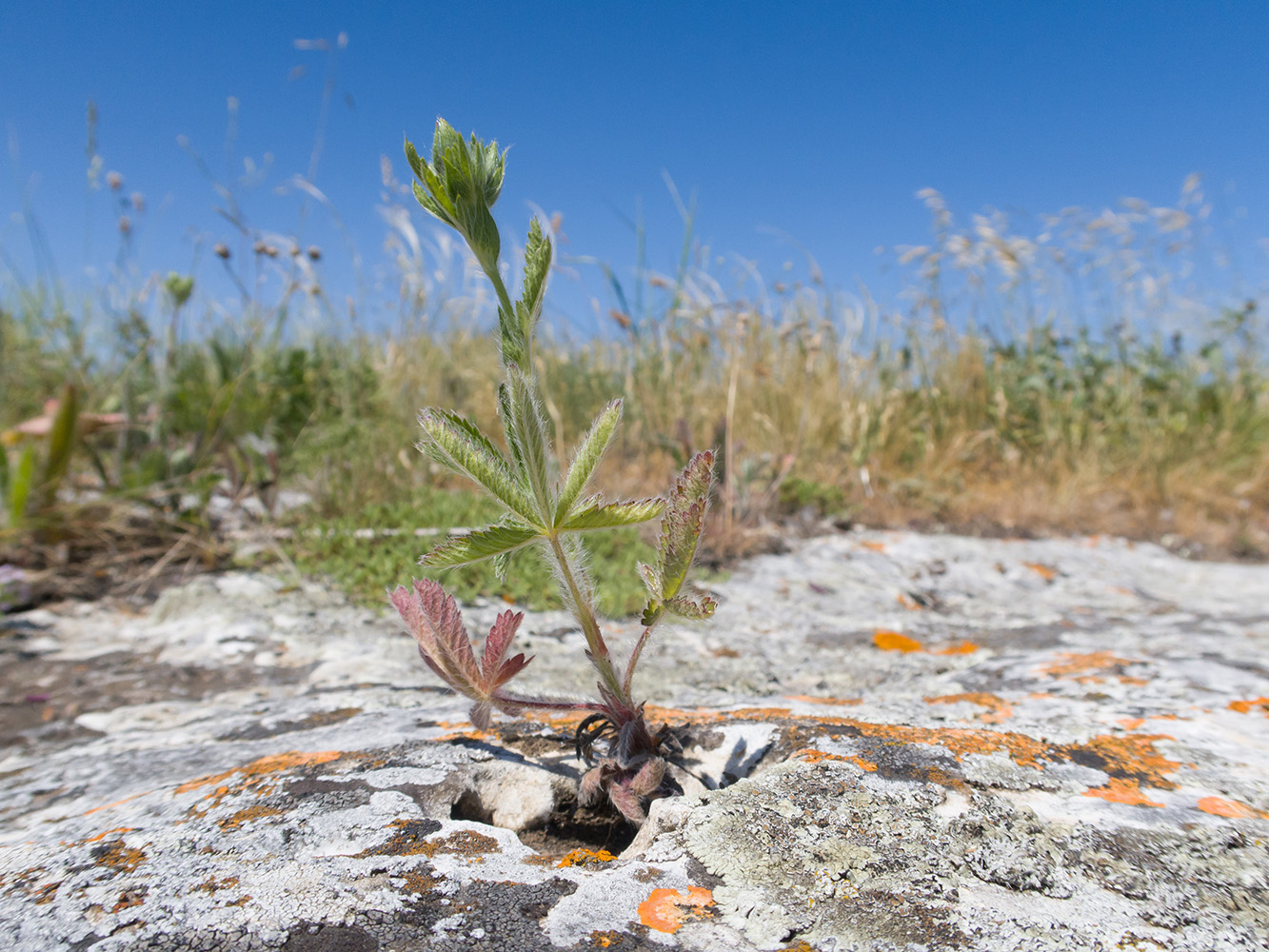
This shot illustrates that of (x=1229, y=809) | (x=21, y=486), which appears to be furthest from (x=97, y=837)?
(x=21, y=486)

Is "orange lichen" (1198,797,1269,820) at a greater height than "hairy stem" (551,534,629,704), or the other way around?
"hairy stem" (551,534,629,704)

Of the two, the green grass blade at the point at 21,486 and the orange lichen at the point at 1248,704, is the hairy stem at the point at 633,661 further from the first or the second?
the green grass blade at the point at 21,486

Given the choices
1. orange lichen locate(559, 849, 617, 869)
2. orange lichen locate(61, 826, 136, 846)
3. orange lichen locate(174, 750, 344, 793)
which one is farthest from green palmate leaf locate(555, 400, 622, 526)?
orange lichen locate(61, 826, 136, 846)

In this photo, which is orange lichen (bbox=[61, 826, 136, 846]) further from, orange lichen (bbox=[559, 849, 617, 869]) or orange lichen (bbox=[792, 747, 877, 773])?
orange lichen (bbox=[792, 747, 877, 773])

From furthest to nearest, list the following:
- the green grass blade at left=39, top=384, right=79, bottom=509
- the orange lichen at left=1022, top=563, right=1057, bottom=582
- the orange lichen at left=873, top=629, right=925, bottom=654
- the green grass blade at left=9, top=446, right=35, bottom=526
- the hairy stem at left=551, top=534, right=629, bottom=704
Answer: the orange lichen at left=1022, top=563, right=1057, bottom=582 < the green grass blade at left=39, top=384, right=79, bottom=509 < the green grass blade at left=9, top=446, right=35, bottom=526 < the orange lichen at left=873, top=629, right=925, bottom=654 < the hairy stem at left=551, top=534, right=629, bottom=704

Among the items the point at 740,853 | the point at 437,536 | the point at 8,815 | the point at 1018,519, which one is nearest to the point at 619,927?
the point at 740,853

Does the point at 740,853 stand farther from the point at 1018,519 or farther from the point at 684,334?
the point at 684,334

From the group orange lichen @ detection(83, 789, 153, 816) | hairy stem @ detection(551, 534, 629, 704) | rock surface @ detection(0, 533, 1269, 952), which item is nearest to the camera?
rock surface @ detection(0, 533, 1269, 952)

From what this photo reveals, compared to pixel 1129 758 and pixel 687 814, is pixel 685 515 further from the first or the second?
pixel 1129 758
